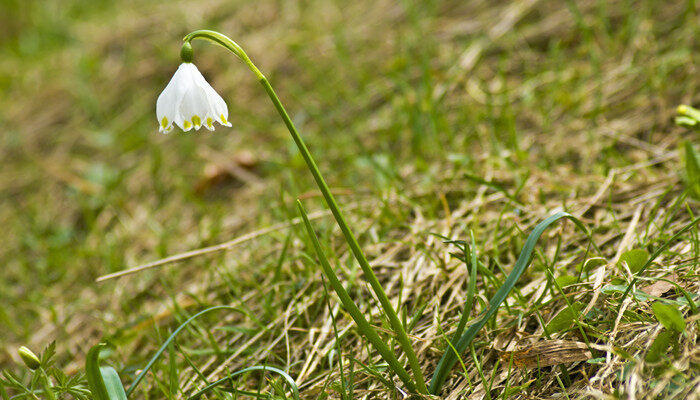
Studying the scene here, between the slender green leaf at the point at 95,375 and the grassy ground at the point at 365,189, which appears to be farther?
the grassy ground at the point at 365,189

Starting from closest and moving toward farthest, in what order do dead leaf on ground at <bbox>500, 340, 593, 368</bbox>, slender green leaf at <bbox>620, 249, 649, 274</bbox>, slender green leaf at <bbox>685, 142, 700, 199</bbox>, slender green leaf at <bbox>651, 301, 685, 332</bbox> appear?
slender green leaf at <bbox>651, 301, 685, 332</bbox> < dead leaf on ground at <bbox>500, 340, 593, 368</bbox> < slender green leaf at <bbox>620, 249, 649, 274</bbox> < slender green leaf at <bbox>685, 142, 700, 199</bbox>

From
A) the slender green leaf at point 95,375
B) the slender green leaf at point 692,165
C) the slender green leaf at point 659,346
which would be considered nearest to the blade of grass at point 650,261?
the slender green leaf at point 659,346

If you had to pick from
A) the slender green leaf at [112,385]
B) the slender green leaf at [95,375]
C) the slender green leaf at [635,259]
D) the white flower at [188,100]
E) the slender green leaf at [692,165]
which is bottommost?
the slender green leaf at [635,259]

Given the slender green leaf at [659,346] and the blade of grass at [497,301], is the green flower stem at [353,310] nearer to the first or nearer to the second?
the blade of grass at [497,301]

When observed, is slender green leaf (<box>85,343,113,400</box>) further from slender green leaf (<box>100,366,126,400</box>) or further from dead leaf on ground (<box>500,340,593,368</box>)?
dead leaf on ground (<box>500,340,593,368</box>)

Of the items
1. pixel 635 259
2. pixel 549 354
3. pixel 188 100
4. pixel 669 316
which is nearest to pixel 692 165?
pixel 635 259

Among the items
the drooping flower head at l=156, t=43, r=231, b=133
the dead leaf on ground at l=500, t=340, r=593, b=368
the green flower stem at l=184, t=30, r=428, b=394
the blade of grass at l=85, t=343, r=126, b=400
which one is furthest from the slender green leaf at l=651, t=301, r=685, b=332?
the blade of grass at l=85, t=343, r=126, b=400

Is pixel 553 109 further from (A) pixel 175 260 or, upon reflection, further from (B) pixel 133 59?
(B) pixel 133 59
